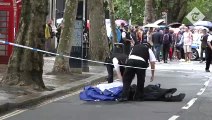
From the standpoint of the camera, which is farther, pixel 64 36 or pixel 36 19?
pixel 64 36

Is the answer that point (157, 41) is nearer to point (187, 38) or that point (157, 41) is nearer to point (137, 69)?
point (187, 38)

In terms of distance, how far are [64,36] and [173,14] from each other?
127ft

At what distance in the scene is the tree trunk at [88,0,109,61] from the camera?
2317 cm

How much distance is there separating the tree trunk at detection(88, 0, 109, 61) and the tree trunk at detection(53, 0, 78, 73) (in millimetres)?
4792

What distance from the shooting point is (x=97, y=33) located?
23234 millimetres

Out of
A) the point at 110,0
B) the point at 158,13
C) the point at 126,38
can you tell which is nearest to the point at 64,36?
the point at 126,38

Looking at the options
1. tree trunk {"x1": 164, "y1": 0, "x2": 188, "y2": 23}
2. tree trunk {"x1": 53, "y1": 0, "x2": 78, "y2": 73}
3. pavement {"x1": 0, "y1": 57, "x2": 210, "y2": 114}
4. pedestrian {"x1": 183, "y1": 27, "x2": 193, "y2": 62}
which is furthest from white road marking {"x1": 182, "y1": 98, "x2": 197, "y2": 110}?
tree trunk {"x1": 164, "y1": 0, "x2": 188, "y2": 23}

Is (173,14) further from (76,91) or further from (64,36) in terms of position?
(76,91)

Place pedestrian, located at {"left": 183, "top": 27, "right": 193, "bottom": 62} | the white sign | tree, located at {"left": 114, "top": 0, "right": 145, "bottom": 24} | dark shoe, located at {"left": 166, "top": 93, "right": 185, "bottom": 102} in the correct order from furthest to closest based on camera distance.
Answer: tree, located at {"left": 114, "top": 0, "right": 145, "bottom": 24} → the white sign → pedestrian, located at {"left": 183, "top": 27, "right": 193, "bottom": 62} → dark shoe, located at {"left": 166, "top": 93, "right": 185, "bottom": 102}

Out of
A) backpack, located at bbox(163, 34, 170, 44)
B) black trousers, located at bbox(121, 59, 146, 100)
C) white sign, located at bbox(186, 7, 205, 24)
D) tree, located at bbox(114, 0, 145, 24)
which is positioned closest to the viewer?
black trousers, located at bbox(121, 59, 146, 100)

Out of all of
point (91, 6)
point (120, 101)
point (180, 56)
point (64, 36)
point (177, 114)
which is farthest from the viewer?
point (180, 56)

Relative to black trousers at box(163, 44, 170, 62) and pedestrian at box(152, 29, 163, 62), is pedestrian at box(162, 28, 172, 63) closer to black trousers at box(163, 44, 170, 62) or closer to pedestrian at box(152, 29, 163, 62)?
black trousers at box(163, 44, 170, 62)

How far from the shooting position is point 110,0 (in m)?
28.6

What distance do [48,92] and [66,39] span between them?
499cm
